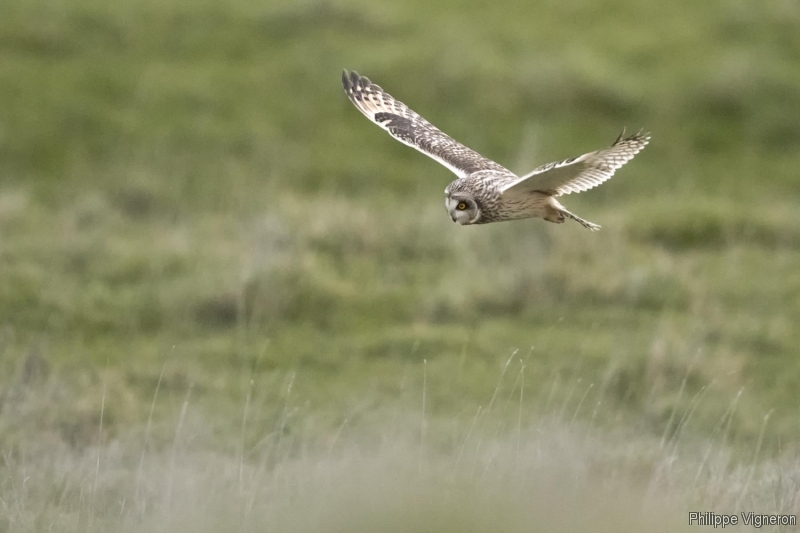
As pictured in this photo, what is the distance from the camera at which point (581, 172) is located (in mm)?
5055

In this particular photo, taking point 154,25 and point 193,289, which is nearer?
point 193,289

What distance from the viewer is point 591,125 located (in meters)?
15.8

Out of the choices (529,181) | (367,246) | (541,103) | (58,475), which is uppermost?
(541,103)

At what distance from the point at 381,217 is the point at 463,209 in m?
7.68

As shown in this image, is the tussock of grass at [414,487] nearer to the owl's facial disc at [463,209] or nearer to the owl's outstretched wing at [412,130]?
the owl's facial disc at [463,209]

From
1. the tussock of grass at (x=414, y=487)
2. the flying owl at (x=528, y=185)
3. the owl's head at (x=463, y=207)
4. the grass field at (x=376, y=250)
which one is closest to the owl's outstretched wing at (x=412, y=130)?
the flying owl at (x=528, y=185)

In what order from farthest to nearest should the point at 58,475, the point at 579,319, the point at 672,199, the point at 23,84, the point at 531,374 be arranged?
the point at 23,84 < the point at 672,199 < the point at 579,319 < the point at 531,374 < the point at 58,475

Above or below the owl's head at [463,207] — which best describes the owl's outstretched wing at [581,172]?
above

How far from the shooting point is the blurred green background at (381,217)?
9.47m

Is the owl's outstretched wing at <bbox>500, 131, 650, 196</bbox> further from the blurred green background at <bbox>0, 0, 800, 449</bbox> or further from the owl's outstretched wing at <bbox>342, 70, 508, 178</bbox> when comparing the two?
the blurred green background at <bbox>0, 0, 800, 449</bbox>

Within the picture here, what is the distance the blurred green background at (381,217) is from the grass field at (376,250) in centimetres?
4

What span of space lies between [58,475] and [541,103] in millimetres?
11145

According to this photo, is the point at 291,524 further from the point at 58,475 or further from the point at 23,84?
the point at 23,84

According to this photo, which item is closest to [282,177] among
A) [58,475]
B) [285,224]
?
[285,224]
